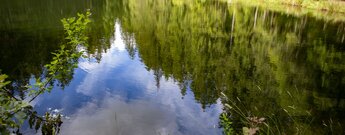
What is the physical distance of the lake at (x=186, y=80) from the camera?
1438 cm

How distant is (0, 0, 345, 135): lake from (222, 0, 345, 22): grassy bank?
17987mm

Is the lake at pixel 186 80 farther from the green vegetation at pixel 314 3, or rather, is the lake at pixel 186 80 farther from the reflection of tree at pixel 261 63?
the green vegetation at pixel 314 3

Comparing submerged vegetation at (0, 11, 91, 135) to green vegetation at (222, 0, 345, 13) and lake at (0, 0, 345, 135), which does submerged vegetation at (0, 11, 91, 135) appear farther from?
green vegetation at (222, 0, 345, 13)

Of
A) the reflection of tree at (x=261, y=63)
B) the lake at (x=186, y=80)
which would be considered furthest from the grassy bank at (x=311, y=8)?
the lake at (x=186, y=80)

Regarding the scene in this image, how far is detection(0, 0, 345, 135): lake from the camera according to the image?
14375 mm

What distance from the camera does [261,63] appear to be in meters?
27.0

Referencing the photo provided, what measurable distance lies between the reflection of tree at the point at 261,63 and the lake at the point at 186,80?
90mm

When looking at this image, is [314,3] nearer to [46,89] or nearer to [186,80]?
[186,80]

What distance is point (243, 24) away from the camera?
51812 millimetres

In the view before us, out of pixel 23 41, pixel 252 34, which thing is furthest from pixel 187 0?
pixel 23 41

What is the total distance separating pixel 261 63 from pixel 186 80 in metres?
8.76

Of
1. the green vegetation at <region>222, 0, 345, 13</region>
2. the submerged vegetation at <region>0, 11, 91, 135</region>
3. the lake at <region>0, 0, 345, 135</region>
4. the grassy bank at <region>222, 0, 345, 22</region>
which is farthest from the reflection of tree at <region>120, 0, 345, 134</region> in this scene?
the green vegetation at <region>222, 0, 345, 13</region>

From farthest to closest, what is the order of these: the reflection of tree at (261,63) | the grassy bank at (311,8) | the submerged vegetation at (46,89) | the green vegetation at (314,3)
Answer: the green vegetation at (314,3), the grassy bank at (311,8), the reflection of tree at (261,63), the submerged vegetation at (46,89)

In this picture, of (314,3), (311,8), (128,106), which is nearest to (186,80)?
(128,106)
